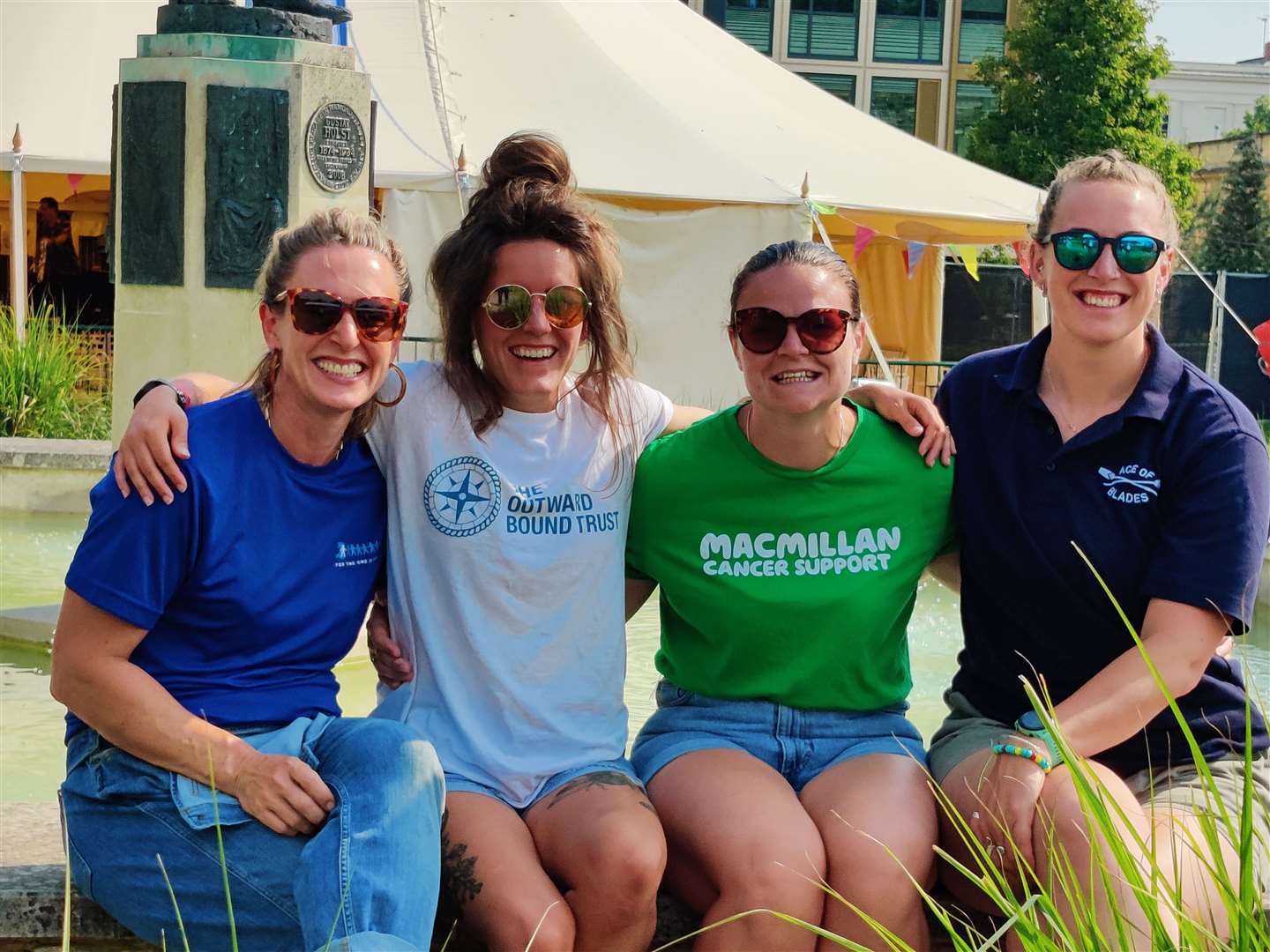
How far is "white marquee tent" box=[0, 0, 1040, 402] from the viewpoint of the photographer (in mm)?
13328

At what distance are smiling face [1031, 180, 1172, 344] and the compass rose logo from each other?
1140 mm

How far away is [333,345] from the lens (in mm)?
2711

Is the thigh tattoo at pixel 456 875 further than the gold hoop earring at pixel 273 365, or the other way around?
the gold hoop earring at pixel 273 365

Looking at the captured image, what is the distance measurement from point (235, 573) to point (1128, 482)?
5.30ft

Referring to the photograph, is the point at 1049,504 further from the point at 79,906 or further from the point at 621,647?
the point at 79,906

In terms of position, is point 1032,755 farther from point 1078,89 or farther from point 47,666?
point 1078,89

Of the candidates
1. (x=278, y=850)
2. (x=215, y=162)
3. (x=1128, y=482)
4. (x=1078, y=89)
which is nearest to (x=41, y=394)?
(x=215, y=162)

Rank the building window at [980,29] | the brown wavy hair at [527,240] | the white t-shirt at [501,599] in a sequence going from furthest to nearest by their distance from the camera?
the building window at [980,29] → the brown wavy hair at [527,240] → the white t-shirt at [501,599]

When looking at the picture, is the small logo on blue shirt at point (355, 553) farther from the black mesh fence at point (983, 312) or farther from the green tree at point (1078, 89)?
the green tree at point (1078, 89)

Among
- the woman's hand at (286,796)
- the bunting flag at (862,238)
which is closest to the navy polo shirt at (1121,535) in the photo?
the woman's hand at (286,796)

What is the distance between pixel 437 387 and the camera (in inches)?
117

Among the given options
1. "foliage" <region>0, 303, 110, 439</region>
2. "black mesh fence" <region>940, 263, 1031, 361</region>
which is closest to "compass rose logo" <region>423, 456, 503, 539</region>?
"foliage" <region>0, 303, 110, 439</region>

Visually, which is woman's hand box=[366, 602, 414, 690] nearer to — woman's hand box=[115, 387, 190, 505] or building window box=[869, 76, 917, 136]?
woman's hand box=[115, 387, 190, 505]

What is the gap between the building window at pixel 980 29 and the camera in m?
42.2
